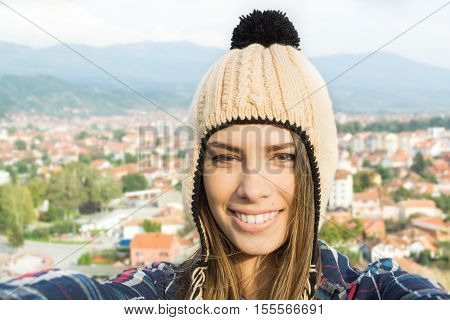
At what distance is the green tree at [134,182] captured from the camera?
17323 mm

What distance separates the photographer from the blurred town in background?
15.8 metres

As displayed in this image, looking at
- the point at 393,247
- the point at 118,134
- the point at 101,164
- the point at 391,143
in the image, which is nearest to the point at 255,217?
the point at 393,247

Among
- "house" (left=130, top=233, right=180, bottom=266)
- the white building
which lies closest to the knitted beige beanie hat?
"house" (left=130, top=233, right=180, bottom=266)

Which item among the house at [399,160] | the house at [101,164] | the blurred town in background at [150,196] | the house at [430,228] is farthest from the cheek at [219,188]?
the house at [101,164]

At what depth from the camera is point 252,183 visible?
1258 mm

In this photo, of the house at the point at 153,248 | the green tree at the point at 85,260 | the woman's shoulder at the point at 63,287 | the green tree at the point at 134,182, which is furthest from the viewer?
the green tree at the point at 85,260

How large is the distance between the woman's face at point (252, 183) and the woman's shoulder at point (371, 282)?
0.49ft

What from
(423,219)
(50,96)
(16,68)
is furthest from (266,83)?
(16,68)

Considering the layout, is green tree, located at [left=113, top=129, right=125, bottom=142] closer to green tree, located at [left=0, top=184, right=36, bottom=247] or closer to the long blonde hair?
green tree, located at [left=0, top=184, right=36, bottom=247]

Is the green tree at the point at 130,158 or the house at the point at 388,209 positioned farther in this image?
the green tree at the point at 130,158

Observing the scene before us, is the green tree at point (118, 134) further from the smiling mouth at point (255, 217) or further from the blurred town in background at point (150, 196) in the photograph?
the smiling mouth at point (255, 217)

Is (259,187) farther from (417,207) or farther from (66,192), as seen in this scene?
(66,192)

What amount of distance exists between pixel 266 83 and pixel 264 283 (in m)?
0.53
